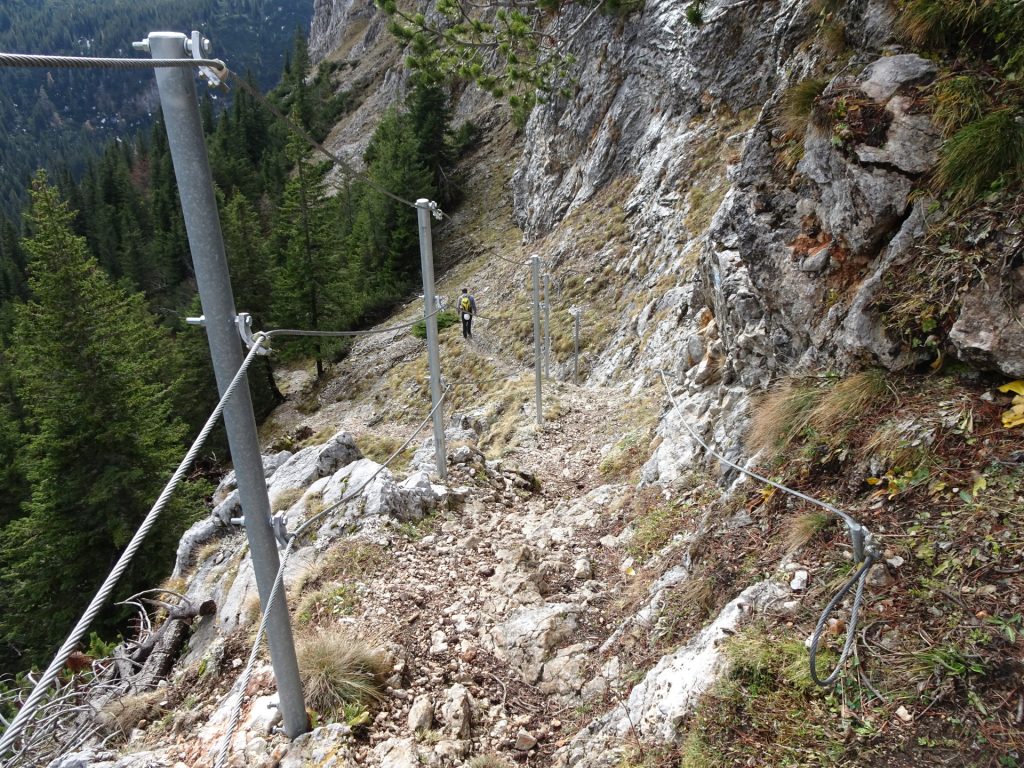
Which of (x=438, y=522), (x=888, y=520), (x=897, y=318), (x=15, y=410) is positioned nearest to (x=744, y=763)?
(x=888, y=520)

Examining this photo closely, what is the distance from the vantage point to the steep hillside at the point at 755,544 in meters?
2.80

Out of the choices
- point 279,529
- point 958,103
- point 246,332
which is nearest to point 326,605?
point 279,529

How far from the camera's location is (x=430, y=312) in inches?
288

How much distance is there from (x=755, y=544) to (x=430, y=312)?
4706 mm

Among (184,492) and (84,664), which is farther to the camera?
(184,492)

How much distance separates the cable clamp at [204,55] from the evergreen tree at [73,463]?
1676 centimetres

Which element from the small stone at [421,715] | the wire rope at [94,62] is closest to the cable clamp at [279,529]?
the small stone at [421,715]

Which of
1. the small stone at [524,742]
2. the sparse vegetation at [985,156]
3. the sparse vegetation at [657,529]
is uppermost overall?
the sparse vegetation at [985,156]

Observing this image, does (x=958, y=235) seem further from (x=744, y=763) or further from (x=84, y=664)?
(x=84, y=664)

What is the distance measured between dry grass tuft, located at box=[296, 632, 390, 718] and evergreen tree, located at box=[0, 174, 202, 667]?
14.5m

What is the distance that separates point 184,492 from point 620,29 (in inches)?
904

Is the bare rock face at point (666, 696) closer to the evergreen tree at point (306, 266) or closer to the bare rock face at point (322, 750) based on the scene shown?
the bare rock face at point (322, 750)

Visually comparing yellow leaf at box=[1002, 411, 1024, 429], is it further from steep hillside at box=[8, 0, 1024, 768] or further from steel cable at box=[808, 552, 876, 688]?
steel cable at box=[808, 552, 876, 688]

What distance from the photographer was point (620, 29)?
22.8 metres
